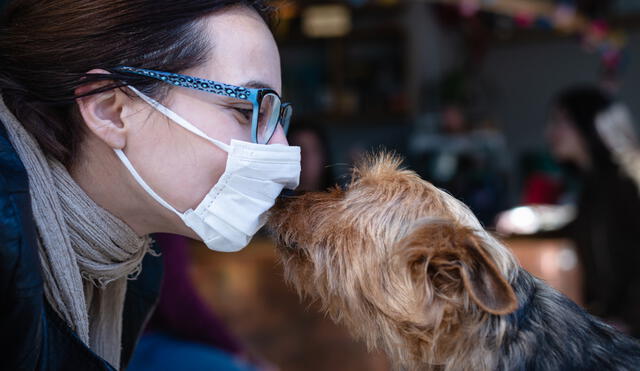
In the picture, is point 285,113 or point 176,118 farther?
point 285,113

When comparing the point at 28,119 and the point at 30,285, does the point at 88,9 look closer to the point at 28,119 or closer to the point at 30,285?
the point at 28,119

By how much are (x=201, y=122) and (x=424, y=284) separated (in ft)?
2.47

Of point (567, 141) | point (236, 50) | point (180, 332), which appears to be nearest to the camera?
point (236, 50)

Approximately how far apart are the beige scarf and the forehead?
458 mm

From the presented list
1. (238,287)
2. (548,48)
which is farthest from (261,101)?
(548,48)

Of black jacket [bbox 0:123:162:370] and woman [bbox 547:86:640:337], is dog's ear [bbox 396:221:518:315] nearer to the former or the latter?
black jacket [bbox 0:123:162:370]

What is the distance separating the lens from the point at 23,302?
1.41 metres

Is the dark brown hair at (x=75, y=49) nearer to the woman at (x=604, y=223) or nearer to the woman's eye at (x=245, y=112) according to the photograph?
the woman's eye at (x=245, y=112)

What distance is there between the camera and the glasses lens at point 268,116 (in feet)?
6.09

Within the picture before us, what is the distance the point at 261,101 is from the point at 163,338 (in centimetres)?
170

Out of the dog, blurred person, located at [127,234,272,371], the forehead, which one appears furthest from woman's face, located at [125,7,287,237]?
blurred person, located at [127,234,272,371]

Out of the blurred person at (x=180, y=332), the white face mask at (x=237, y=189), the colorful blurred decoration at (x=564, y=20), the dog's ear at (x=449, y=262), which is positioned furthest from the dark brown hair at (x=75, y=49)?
the colorful blurred decoration at (x=564, y=20)

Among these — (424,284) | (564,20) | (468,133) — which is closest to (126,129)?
(424,284)

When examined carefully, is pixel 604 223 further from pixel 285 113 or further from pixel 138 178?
pixel 138 178
